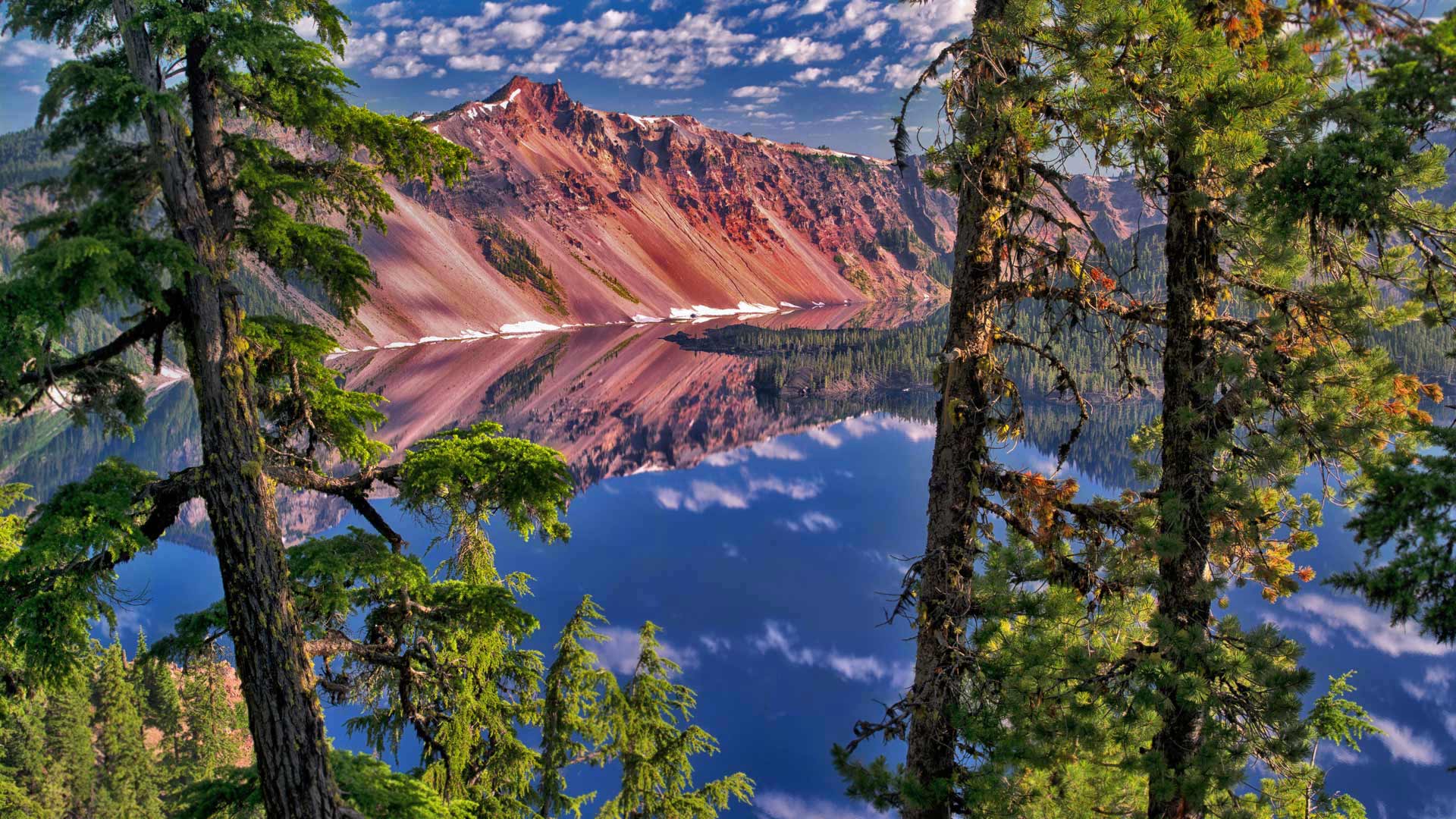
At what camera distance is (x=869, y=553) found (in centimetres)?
5316

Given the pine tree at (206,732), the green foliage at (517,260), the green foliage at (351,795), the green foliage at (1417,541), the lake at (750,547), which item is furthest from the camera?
the green foliage at (517,260)

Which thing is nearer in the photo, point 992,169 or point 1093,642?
point 992,169

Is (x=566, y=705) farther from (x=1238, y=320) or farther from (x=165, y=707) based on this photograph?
(x=165, y=707)

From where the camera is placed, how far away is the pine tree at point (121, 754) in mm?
30719

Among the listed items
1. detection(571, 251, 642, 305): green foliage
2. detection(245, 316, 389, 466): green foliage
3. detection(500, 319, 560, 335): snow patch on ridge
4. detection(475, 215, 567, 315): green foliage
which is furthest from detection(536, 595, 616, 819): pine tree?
detection(571, 251, 642, 305): green foliage

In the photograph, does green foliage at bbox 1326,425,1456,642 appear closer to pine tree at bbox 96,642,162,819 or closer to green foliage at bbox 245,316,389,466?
green foliage at bbox 245,316,389,466

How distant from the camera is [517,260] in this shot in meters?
166

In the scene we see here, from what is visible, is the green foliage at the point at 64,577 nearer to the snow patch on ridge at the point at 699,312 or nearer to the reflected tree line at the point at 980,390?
the reflected tree line at the point at 980,390

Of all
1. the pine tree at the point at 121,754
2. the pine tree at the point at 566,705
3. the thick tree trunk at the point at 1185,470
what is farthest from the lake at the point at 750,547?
the pine tree at the point at 566,705

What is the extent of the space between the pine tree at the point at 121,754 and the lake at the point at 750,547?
287 cm

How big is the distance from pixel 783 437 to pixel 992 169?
78.7 meters

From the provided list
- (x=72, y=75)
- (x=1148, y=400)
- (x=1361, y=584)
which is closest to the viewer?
(x=1361, y=584)

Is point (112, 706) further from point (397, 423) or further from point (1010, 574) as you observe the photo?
point (397, 423)

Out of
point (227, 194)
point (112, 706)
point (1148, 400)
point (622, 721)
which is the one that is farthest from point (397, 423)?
point (1148, 400)
